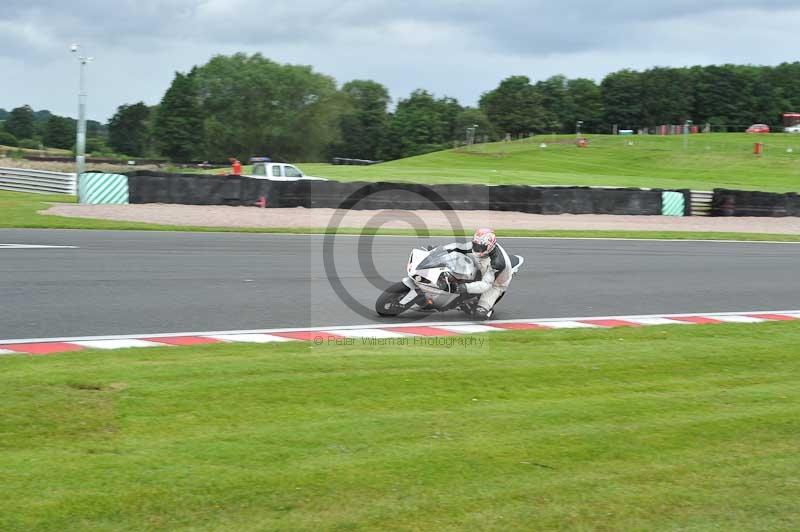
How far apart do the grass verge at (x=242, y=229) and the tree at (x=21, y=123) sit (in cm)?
13406

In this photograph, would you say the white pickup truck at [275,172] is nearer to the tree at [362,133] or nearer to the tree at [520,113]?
the tree at [362,133]

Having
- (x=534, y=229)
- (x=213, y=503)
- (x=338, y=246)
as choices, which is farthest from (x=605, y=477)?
(x=534, y=229)

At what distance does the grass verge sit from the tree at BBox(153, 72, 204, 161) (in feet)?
294

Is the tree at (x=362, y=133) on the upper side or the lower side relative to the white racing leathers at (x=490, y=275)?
upper

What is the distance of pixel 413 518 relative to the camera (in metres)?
4.74

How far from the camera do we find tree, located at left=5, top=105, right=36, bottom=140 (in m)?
151

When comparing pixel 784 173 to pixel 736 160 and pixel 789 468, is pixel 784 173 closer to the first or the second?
pixel 736 160

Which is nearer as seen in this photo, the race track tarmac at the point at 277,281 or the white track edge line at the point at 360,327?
the white track edge line at the point at 360,327

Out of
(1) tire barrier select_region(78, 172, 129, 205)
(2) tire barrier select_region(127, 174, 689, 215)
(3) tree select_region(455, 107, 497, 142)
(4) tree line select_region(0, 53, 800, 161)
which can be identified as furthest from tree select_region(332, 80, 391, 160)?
(1) tire barrier select_region(78, 172, 129, 205)

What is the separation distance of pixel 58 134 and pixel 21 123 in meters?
14.6

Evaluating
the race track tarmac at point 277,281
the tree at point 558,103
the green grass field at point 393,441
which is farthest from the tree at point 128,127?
the green grass field at point 393,441

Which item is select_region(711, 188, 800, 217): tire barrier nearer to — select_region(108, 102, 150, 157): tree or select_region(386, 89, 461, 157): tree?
select_region(386, 89, 461, 157): tree

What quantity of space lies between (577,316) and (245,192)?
18.1m

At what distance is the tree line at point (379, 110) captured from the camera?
11181cm
